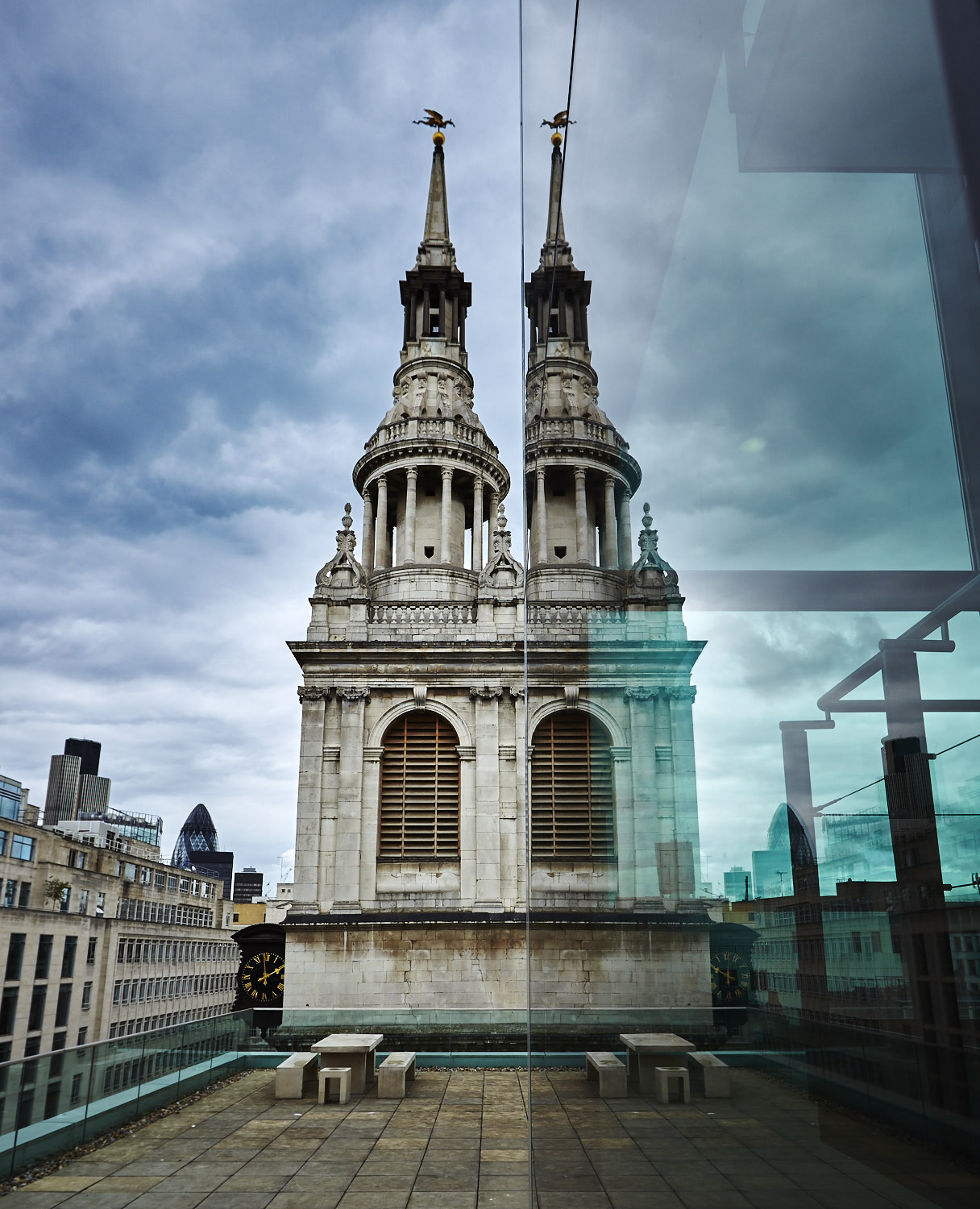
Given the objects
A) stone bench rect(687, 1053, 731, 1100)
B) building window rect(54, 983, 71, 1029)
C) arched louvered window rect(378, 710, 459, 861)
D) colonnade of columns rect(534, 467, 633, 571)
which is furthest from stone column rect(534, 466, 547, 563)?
building window rect(54, 983, 71, 1029)

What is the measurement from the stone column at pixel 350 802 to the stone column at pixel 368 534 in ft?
24.7

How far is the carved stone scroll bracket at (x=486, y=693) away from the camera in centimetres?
2484

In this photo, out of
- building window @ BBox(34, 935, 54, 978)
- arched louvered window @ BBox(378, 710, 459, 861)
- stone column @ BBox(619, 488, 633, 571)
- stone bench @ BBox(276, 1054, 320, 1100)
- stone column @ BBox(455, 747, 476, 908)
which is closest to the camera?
stone column @ BBox(619, 488, 633, 571)

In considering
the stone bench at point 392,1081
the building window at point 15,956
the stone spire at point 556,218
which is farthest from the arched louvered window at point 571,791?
the building window at point 15,956

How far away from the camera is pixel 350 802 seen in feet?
78.7

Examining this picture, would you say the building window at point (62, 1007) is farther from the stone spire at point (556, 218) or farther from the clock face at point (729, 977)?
the clock face at point (729, 977)

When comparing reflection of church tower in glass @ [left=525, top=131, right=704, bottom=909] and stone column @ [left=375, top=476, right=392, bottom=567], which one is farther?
stone column @ [left=375, top=476, right=392, bottom=567]

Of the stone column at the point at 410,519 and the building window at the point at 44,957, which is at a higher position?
the stone column at the point at 410,519

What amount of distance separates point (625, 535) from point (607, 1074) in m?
1.52

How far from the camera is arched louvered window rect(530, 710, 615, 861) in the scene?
10.2 ft

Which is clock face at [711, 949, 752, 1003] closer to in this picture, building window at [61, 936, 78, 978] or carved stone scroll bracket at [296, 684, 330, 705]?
carved stone scroll bracket at [296, 684, 330, 705]

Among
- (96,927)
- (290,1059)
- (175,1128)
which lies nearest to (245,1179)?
(175,1128)

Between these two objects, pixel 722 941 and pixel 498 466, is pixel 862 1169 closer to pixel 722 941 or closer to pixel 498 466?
pixel 722 941

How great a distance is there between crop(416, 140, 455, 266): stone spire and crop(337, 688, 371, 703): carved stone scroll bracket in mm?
20796
